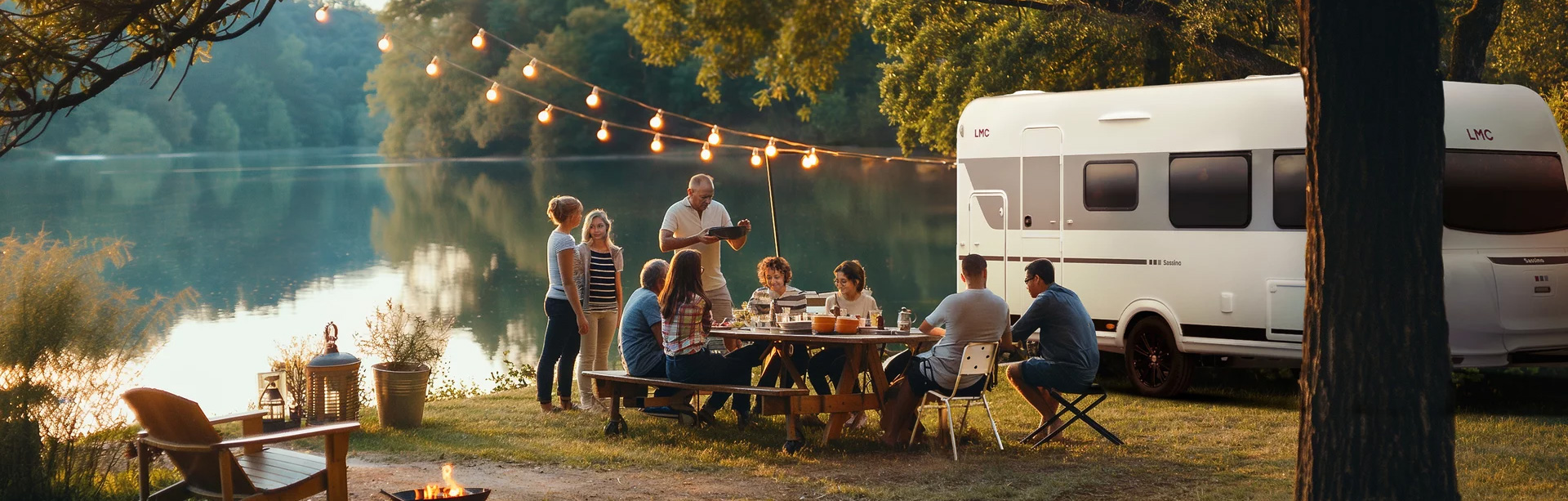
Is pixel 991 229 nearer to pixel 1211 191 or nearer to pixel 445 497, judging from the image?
pixel 1211 191

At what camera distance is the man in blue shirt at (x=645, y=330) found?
8.58 meters

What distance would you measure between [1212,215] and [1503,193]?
180 cm

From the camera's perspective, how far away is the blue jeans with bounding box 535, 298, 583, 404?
9648mm

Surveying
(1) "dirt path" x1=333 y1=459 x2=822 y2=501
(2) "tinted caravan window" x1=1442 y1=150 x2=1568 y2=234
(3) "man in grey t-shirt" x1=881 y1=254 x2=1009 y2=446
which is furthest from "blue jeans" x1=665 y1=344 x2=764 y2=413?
(2) "tinted caravan window" x1=1442 y1=150 x2=1568 y2=234

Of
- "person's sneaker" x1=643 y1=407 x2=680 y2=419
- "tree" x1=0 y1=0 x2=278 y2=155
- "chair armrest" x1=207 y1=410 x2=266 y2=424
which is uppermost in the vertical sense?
"tree" x1=0 y1=0 x2=278 y2=155

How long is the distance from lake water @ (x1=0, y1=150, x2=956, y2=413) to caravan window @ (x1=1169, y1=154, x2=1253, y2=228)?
6624 millimetres

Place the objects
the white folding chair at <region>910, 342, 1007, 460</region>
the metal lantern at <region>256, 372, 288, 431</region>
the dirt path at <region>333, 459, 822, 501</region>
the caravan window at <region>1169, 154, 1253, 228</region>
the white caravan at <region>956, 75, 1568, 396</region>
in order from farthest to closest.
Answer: the caravan window at <region>1169, 154, 1253, 228</region> < the white caravan at <region>956, 75, 1568, 396</region> < the metal lantern at <region>256, 372, 288, 431</region> < the white folding chair at <region>910, 342, 1007, 460</region> < the dirt path at <region>333, 459, 822, 501</region>

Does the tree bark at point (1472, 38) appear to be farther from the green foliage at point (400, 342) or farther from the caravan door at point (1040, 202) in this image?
the green foliage at point (400, 342)

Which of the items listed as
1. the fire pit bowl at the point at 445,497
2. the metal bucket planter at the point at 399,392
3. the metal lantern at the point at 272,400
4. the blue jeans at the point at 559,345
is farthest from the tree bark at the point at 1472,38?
the fire pit bowl at the point at 445,497

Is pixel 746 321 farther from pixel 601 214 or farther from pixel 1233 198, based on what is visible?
pixel 1233 198

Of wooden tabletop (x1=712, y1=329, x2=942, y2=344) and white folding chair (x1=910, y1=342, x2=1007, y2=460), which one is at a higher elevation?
wooden tabletop (x1=712, y1=329, x2=942, y2=344)

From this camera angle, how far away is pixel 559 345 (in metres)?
9.74

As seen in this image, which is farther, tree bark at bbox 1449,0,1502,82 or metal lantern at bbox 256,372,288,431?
tree bark at bbox 1449,0,1502,82

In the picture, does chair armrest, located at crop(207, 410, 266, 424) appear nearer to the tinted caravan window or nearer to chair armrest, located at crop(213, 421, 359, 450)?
chair armrest, located at crop(213, 421, 359, 450)
